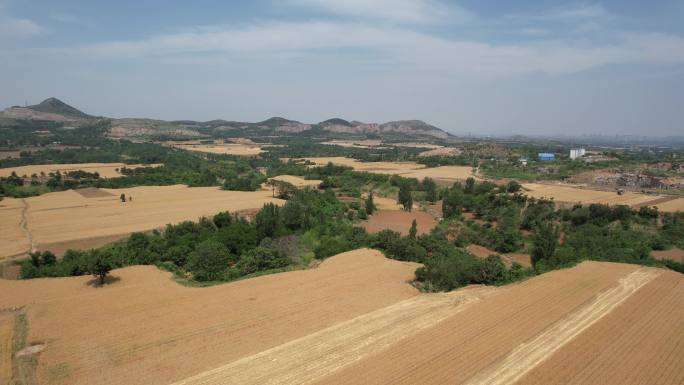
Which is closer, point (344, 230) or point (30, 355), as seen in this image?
point (30, 355)

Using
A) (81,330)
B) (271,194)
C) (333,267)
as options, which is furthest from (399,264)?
(271,194)

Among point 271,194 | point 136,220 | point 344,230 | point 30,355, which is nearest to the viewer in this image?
point 30,355

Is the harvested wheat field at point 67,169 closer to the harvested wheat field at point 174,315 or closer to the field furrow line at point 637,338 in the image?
the harvested wheat field at point 174,315

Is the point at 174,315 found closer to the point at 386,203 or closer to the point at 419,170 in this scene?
the point at 386,203

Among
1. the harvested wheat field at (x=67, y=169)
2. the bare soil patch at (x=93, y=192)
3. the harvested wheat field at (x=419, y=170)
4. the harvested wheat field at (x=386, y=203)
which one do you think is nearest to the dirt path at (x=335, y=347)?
the harvested wheat field at (x=386, y=203)

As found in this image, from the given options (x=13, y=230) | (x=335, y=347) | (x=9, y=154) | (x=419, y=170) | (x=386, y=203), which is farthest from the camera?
(x=9, y=154)

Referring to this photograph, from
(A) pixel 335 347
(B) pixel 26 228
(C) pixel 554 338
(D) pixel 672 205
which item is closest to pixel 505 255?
(C) pixel 554 338

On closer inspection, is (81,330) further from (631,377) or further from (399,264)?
(631,377)
